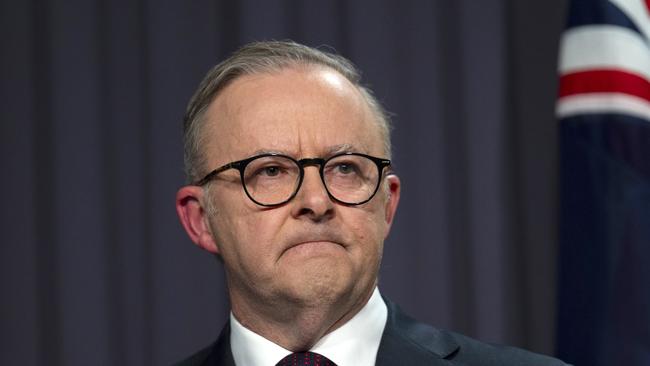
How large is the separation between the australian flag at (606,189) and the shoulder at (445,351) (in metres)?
0.40

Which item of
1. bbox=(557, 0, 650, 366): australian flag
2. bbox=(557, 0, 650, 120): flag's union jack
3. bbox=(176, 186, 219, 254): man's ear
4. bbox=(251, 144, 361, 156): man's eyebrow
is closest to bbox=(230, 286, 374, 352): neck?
bbox=(176, 186, 219, 254): man's ear

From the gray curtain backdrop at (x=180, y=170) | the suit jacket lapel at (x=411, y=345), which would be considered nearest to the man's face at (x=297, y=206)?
the suit jacket lapel at (x=411, y=345)

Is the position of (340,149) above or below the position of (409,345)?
above

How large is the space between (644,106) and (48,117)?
163 centimetres

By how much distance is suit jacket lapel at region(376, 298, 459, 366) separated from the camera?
5.74ft

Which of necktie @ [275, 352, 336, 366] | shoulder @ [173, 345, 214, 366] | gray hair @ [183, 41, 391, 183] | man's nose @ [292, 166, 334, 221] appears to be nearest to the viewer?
man's nose @ [292, 166, 334, 221]

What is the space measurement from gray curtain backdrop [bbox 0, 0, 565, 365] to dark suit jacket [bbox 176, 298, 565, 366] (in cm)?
100

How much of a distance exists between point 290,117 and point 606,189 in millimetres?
A: 773

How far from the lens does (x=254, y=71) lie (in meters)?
1.80

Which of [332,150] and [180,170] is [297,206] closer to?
[332,150]

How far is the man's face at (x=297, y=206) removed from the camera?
5.31 ft

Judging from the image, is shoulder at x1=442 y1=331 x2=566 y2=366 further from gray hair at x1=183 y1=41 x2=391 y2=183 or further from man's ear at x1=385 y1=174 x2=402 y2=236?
gray hair at x1=183 y1=41 x2=391 y2=183

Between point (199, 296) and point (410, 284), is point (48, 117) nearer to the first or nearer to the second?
point (199, 296)

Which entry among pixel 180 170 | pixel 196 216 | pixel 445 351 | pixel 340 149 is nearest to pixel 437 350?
pixel 445 351
